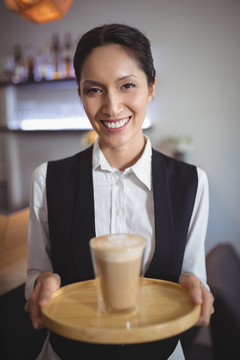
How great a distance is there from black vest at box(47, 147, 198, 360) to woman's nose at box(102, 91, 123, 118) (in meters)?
0.24

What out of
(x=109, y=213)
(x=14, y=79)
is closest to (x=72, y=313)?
(x=109, y=213)

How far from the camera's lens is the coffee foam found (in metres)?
0.76

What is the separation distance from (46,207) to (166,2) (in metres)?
3.08

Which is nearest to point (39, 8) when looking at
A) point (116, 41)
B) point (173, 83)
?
point (116, 41)

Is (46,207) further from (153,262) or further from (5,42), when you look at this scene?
(5,42)

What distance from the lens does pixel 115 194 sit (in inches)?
47.3

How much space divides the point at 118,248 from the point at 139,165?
0.50m

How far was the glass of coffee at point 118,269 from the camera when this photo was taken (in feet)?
2.51

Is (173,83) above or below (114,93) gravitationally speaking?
above

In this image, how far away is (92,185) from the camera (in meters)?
1.21

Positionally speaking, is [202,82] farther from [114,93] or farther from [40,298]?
[40,298]

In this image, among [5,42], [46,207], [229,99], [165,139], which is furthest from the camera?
[5,42]

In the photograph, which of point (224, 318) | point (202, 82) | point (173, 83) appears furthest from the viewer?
point (173, 83)

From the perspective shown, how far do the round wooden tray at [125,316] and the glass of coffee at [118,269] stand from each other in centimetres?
3
